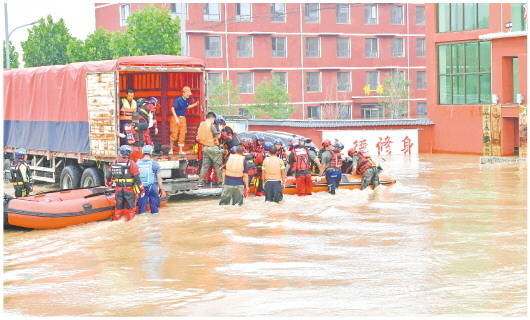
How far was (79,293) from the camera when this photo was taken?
12.9 meters

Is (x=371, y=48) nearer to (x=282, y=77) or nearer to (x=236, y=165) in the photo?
(x=282, y=77)

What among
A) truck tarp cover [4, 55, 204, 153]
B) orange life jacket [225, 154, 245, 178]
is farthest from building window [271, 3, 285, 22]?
orange life jacket [225, 154, 245, 178]

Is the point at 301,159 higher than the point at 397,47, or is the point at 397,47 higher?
the point at 397,47

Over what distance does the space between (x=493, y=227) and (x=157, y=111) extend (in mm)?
9485

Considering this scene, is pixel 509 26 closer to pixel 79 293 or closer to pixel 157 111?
pixel 157 111

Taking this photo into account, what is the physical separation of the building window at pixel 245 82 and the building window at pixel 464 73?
20286 millimetres

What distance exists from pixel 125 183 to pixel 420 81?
53.0m

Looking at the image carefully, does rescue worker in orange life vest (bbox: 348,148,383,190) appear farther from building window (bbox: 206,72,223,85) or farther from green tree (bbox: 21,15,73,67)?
building window (bbox: 206,72,223,85)

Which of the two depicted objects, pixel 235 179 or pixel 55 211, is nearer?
pixel 55 211

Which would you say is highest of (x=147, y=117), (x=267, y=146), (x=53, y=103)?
(x=53, y=103)

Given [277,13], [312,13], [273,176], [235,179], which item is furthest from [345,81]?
[235,179]

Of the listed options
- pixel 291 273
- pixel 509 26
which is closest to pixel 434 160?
pixel 509 26

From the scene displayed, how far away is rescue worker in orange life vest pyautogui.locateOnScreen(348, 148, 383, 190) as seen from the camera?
23812 millimetres

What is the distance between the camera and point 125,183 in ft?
61.7
